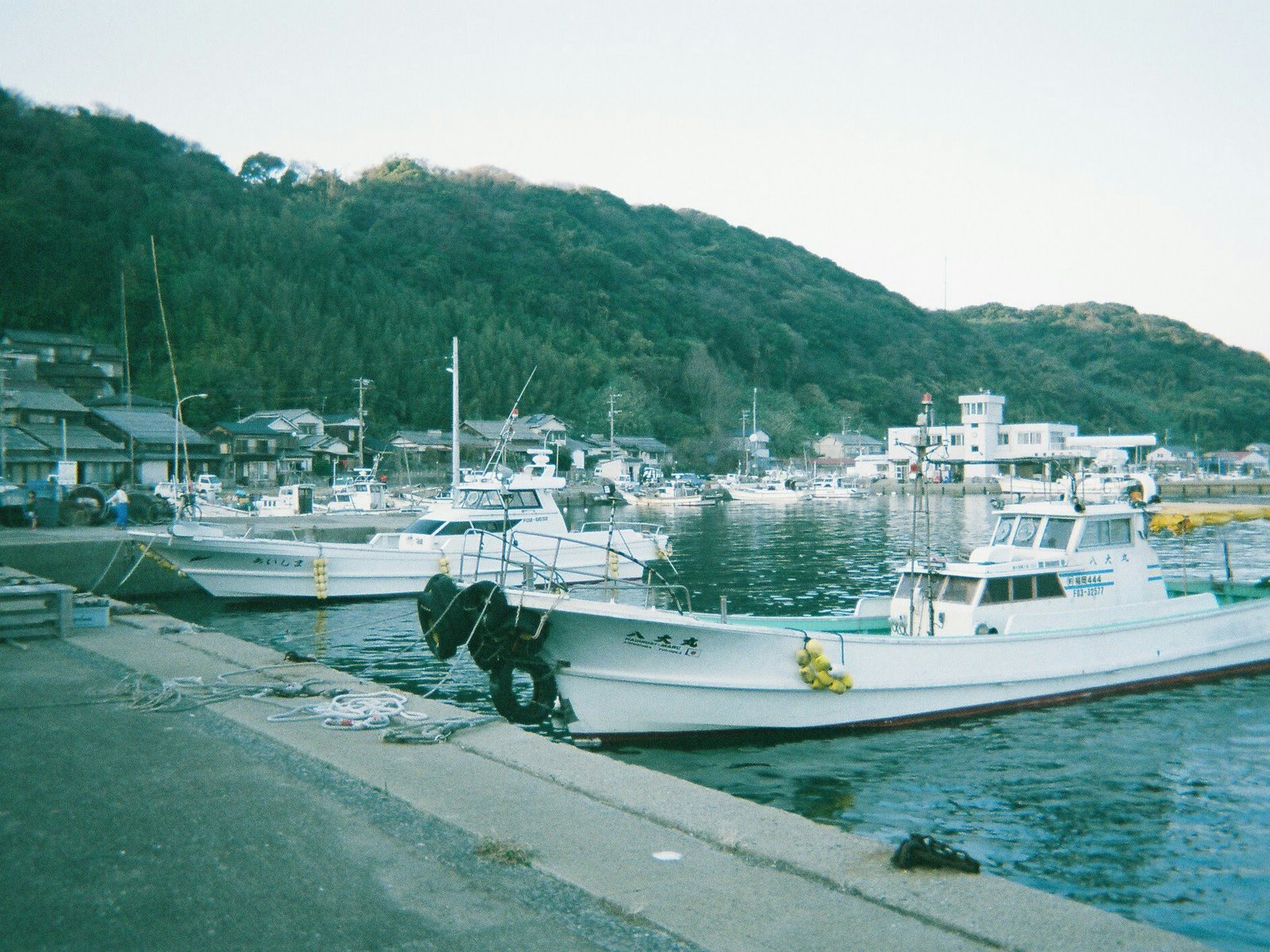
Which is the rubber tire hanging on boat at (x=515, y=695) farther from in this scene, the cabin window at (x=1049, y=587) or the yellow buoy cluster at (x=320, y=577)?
the yellow buoy cluster at (x=320, y=577)

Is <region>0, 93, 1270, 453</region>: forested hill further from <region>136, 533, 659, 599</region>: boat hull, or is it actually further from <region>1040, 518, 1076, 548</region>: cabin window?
<region>1040, 518, 1076, 548</region>: cabin window

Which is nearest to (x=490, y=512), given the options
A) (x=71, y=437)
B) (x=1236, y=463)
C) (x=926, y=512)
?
(x=926, y=512)

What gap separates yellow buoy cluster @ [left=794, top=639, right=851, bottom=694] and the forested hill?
68.9 m

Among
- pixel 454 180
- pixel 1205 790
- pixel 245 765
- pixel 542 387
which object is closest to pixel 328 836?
pixel 245 765

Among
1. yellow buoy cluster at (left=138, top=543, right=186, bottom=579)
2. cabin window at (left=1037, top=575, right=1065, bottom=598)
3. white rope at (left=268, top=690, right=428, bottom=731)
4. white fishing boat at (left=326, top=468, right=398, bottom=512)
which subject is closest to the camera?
white rope at (left=268, top=690, right=428, bottom=731)

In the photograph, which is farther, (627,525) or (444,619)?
(627,525)

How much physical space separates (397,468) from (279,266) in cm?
3551

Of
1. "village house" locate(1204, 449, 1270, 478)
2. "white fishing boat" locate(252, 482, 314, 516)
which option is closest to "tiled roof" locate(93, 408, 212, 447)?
"white fishing boat" locate(252, 482, 314, 516)

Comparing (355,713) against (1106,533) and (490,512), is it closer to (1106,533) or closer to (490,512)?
(1106,533)

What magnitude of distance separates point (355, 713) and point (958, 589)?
27.4 ft

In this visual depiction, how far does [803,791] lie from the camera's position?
400 inches

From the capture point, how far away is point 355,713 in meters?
8.14

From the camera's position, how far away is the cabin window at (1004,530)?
47.1 feet

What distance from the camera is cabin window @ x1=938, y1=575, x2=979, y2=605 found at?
1294cm
